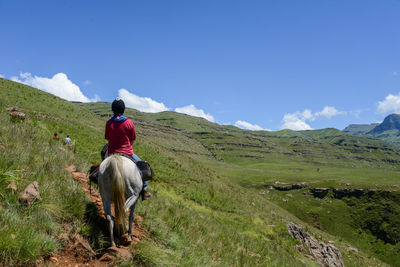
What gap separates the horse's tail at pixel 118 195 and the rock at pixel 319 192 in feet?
284

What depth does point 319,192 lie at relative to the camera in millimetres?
78938

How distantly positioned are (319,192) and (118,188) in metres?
88.5

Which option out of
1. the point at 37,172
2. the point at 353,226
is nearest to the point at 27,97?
the point at 37,172

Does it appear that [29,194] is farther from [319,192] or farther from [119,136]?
[319,192]

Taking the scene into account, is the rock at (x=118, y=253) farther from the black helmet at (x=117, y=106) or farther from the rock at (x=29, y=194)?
the black helmet at (x=117, y=106)

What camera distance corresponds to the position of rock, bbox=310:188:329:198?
7742cm

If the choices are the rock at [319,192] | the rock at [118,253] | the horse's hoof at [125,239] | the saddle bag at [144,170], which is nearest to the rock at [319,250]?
the saddle bag at [144,170]

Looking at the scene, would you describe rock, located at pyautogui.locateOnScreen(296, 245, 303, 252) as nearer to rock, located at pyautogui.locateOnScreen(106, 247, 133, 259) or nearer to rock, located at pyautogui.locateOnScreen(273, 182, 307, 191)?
rock, located at pyautogui.locateOnScreen(106, 247, 133, 259)

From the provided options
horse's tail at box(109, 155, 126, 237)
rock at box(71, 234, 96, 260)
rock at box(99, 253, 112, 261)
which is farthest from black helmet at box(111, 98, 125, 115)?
rock at box(99, 253, 112, 261)

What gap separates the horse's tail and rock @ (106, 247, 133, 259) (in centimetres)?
38

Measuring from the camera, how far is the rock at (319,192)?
77419 mm

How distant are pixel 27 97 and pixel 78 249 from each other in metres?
48.7

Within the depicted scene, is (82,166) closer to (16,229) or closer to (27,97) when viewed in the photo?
(16,229)

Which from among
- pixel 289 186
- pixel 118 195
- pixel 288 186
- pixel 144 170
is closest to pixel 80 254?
pixel 118 195
